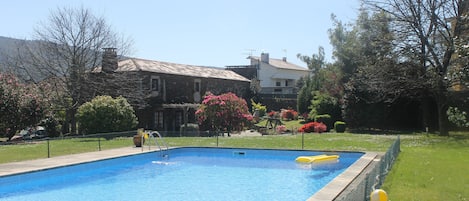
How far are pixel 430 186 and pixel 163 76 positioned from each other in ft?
92.2

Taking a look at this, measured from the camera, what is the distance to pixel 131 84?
33.4 meters

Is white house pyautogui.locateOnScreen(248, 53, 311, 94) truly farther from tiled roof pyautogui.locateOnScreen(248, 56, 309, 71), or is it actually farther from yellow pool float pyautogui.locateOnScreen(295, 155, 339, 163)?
yellow pool float pyautogui.locateOnScreen(295, 155, 339, 163)

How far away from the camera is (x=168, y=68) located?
38.4 m

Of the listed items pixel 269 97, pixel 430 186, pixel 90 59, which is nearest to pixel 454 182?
pixel 430 186

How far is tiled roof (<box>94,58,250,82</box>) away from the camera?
34.8 m

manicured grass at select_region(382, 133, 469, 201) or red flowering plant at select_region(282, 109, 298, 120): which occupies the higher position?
red flowering plant at select_region(282, 109, 298, 120)

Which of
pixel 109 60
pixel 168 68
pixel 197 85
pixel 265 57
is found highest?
pixel 265 57

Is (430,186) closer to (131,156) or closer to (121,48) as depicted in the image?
(131,156)

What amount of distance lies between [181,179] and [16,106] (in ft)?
48.0

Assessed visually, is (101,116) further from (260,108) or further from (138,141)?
(260,108)

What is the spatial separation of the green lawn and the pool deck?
3.75ft

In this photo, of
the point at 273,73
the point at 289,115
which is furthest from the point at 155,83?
the point at 273,73

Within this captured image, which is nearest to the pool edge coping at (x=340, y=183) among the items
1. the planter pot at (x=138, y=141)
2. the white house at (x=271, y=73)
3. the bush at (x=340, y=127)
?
the planter pot at (x=138, y=141)

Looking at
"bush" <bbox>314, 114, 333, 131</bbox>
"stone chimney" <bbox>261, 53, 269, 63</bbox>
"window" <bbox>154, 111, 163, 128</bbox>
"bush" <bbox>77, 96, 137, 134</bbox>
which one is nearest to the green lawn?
"bush" <bbox>77, 96, 137, 134</bbox>
